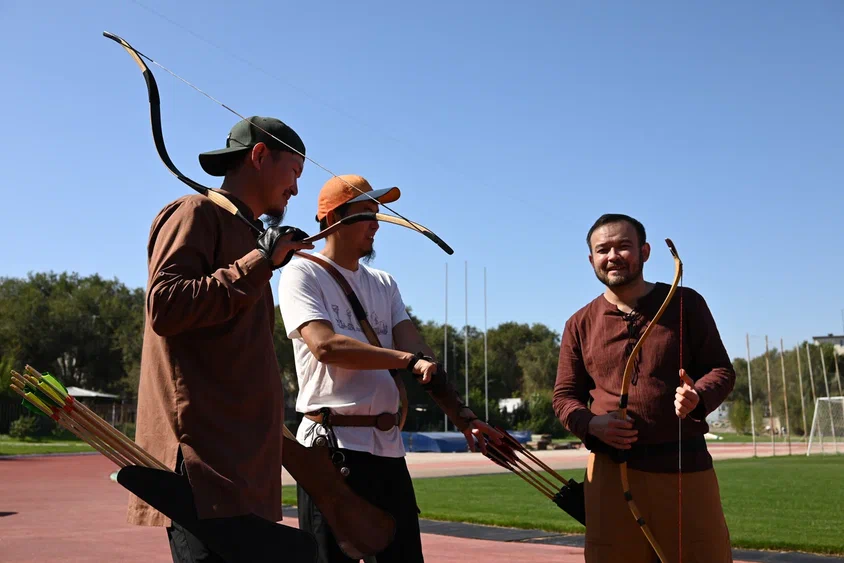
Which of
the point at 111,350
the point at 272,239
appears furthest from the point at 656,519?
the point at 111,350

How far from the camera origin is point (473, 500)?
14.5 m

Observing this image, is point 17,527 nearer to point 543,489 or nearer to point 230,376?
point 543,489

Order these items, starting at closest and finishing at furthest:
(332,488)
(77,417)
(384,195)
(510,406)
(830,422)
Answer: (77,417) → (332,488) → (384,195) → (830,422) → (510,406)

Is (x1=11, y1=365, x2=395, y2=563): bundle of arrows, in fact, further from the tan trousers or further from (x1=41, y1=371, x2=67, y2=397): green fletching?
the tan trousers

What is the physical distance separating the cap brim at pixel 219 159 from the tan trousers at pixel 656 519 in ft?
6.55

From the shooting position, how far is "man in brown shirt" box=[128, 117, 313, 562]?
2578 mm

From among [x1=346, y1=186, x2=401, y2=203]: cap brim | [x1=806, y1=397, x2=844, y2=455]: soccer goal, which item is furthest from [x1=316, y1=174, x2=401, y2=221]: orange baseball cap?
[x1=806, y1=397, x2=844, y2=455]: soccer goal

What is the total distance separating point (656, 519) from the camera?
3691mm

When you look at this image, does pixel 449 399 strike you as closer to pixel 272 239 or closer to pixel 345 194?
pixel 345 194

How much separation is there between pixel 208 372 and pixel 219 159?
0.85 m

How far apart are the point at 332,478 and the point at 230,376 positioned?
97 centimetres

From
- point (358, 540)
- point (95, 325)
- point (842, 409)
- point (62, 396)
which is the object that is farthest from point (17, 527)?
point (95, 325)

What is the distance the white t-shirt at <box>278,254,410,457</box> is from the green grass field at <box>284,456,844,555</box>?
653 cm

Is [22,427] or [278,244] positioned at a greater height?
[278,244]
